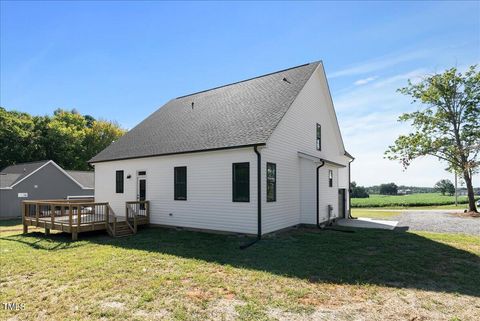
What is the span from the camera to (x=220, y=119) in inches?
503

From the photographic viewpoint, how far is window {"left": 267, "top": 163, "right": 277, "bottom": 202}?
10345mm

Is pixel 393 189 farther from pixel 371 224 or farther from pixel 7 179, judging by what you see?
pixel 7 179

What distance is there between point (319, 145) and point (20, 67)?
16.8m

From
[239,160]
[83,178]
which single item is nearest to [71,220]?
[239,160]

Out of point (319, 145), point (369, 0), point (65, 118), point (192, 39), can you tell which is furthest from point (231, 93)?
point (65, 118)

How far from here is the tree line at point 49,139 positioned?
32.8 meters

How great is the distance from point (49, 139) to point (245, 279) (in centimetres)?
3841

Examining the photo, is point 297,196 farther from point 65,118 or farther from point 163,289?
point 65,118

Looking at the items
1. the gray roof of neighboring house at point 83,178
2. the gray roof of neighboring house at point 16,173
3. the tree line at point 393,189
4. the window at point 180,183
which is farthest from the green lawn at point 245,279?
the tree line at point 393,189

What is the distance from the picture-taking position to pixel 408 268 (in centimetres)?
673

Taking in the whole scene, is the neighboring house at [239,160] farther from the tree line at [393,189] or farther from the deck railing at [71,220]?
the tree line at [393,189]

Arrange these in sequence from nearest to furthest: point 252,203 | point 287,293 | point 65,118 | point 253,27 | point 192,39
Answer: point 287,293
point 252,203
point 253,27
point 192,39
point 65,118

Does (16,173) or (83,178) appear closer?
(16,173)

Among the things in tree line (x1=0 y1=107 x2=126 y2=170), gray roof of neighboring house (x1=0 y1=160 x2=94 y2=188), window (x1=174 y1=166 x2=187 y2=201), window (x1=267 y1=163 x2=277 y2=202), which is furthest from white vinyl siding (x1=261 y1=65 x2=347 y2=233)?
tree line (x1=0 y1=107 x2=126 y2=170)
